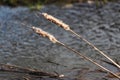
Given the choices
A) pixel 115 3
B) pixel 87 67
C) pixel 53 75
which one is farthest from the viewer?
pixel 115 3

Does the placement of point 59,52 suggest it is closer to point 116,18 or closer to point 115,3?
point 116,18

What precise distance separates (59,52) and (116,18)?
233cm

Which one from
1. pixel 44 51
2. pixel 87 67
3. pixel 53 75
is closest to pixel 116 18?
pixel 44 51

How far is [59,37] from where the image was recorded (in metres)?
6.77

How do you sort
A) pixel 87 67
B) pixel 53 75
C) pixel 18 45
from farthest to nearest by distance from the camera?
pixel 18 45 → pixel 87 67 → pixel 53 75

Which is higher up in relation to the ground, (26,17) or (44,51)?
(26,17)

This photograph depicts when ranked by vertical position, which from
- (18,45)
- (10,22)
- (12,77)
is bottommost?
(12,77)

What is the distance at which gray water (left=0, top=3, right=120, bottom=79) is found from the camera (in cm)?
554

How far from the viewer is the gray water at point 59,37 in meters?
5.54

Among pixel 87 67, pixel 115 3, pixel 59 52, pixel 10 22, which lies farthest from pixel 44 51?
pixel 115 3

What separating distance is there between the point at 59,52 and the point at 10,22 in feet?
7.16

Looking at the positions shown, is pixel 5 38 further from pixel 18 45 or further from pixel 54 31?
pixel 54 31

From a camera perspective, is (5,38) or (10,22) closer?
(5,38)

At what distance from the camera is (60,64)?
539 centimetres
